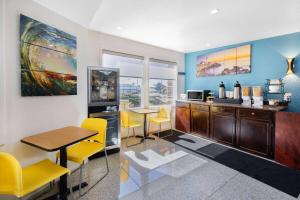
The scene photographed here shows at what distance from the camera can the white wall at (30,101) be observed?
172 cm

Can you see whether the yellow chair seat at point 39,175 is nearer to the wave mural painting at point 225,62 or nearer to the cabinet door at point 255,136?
the cabinet door at point 255,136

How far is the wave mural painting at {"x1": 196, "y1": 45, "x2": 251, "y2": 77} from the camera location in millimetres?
3857

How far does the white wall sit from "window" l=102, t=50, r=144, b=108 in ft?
3.36

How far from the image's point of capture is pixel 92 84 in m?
2.96

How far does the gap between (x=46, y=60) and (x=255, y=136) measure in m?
3.91

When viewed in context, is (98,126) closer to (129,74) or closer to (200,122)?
(129,74)

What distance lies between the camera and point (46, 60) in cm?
213

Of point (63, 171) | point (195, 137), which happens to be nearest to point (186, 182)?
point (63, 171)

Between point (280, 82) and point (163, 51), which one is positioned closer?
point (280, 82)

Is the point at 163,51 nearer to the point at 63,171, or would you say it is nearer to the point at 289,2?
the point at 289,2

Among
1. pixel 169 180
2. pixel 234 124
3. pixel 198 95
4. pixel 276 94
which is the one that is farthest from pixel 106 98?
pixel 276 94

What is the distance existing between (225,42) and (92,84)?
3.44 meters

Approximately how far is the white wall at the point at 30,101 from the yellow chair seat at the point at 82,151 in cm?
39

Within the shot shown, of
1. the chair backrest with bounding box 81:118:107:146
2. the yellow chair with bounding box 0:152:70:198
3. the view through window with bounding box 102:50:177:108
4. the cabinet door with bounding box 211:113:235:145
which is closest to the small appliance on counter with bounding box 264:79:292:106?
the cabinet door with bounding box 211:113:235:145
